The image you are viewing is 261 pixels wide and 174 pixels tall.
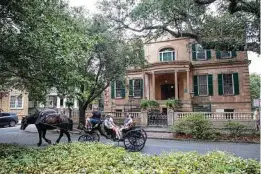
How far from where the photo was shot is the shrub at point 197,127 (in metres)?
14.8

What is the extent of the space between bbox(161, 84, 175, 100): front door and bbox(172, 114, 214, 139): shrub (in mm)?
11546

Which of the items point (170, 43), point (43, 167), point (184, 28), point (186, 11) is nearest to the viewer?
point (43, 167)

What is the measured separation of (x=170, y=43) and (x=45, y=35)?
65.5 feet

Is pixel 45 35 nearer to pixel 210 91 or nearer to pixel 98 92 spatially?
pixel 98 92

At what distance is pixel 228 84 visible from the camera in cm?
2338

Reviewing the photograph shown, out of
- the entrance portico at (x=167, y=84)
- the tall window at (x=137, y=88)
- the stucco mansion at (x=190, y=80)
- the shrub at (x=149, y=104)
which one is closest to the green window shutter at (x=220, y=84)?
the stucco mansion at (x=190, y=80)

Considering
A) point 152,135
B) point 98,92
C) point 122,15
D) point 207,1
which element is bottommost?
point 152,135

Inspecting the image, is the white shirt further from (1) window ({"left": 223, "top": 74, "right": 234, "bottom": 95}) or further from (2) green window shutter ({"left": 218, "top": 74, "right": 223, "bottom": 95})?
(1) window ({"left": 223, "top": 74, "right": 234, "bottom": 95})

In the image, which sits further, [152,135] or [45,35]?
[152,135]

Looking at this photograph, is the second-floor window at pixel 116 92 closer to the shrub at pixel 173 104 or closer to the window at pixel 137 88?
the window at pixel 137 88

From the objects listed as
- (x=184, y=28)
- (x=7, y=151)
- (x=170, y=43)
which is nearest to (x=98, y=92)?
(x=184, y=28)

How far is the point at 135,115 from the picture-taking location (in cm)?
2122

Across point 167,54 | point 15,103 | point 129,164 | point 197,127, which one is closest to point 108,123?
point 197,127

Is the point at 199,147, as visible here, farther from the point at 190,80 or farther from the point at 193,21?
the point at 190,80
